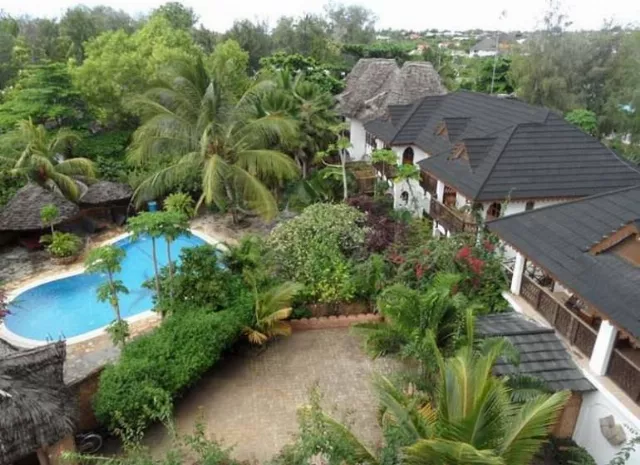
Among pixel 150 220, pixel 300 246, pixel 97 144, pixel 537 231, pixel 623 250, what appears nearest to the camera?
pixel 623 250

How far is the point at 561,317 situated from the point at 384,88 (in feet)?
66.6

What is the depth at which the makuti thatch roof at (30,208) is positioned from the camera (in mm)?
18969

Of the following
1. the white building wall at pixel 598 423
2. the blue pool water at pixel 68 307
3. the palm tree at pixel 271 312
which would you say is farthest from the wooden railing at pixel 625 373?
the blue pool water at pixel 68 307

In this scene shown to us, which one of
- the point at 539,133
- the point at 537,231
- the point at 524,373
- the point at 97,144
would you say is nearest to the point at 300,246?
the point at 537,231

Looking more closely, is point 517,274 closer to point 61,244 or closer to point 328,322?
point 328,322

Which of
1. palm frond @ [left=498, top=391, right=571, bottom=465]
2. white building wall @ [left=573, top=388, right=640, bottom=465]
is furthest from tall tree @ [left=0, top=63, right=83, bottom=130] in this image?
palm frond @ [left=498, top=391, right=571, bottom=465]

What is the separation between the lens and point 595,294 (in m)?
8.97

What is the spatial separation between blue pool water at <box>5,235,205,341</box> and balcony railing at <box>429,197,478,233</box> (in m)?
8.37

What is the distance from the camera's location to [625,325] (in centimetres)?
807

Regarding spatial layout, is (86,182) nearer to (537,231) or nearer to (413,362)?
(413,362)

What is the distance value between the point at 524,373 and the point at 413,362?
3.49 meters

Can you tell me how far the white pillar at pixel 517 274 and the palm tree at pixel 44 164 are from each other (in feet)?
60.0

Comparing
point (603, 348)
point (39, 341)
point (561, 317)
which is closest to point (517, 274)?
point (561, 317)

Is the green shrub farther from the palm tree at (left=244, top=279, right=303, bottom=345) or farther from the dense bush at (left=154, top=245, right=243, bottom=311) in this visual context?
the palm tree at (left=244, top=279, right=303, bottom=345)
